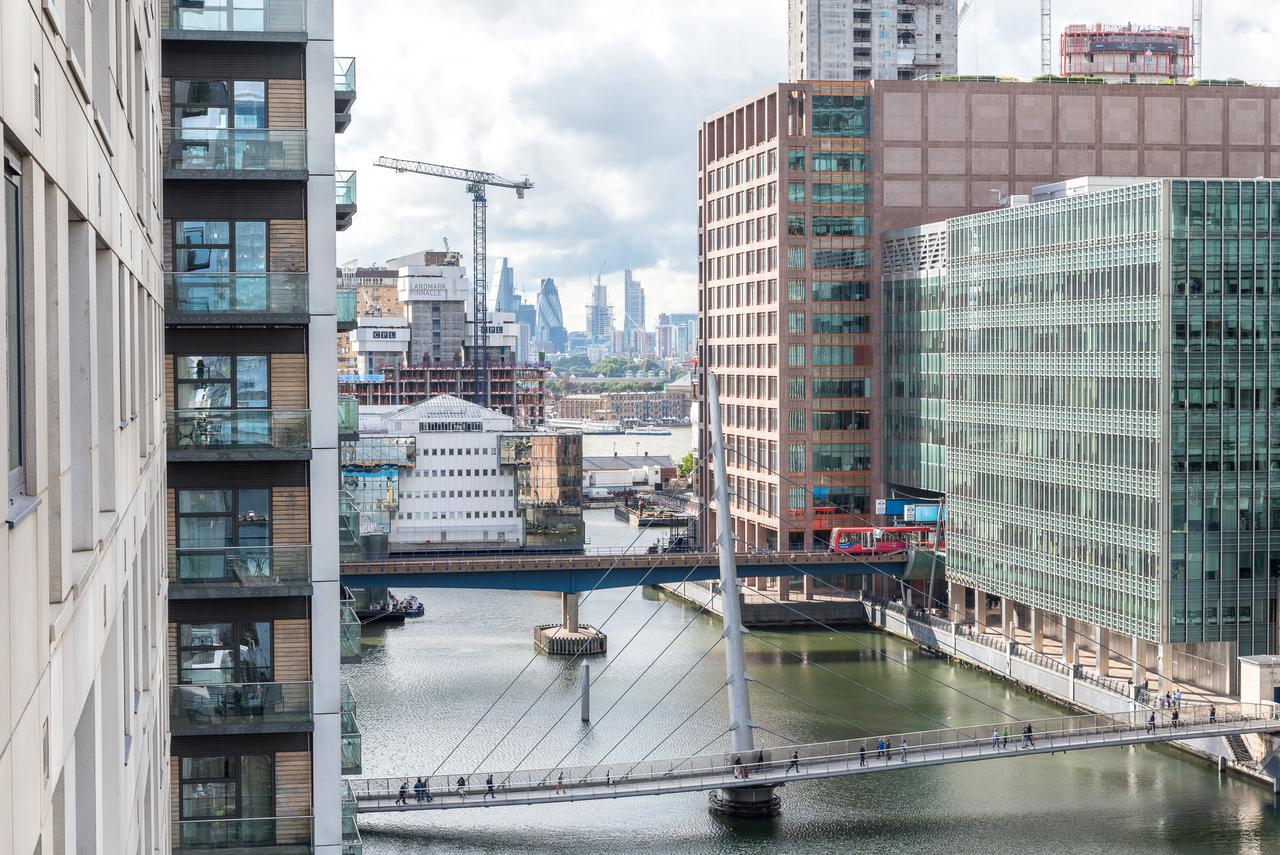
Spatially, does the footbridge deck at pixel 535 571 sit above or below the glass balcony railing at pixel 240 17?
below

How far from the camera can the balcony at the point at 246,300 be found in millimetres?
19891

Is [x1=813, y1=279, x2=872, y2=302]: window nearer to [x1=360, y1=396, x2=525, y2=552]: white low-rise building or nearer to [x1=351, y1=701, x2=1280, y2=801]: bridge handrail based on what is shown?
[x1=360, y1=396, x2=525, y2=552]: white low-rise building

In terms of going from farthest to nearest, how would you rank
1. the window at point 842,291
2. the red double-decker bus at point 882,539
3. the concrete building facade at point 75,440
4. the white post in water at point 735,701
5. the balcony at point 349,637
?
the window at point 842,291
the red double-decker bus at point 882,539
the white post in water at point 735,701
the balcony at point 349,637
the concrete building facade at point 75,440

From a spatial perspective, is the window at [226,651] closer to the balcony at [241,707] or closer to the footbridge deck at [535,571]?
the balcony at [241,707]

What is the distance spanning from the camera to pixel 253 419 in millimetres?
20203

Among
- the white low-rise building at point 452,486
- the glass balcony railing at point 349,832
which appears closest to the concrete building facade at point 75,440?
the glass balcony railing at point 349,832

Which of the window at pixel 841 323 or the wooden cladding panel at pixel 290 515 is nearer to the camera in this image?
the wooden cladding panel at pixel 290 515

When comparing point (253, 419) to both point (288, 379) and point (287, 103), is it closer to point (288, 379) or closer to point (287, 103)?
point (288, 379)

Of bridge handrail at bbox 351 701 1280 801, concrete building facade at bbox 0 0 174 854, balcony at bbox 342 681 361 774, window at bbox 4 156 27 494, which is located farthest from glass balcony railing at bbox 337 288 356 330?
bridge handrail at bbox 351 701 1280 801

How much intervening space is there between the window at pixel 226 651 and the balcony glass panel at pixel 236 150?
5132 mm

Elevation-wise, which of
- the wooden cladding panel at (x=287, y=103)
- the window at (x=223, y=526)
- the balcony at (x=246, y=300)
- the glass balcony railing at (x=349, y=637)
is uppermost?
the wooden cladding panel at (x=287, y=103)

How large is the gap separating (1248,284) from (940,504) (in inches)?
1183

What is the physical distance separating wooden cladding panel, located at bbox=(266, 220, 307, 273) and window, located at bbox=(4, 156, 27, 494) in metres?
13.9

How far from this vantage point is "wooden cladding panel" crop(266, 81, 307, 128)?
65.9 feet
